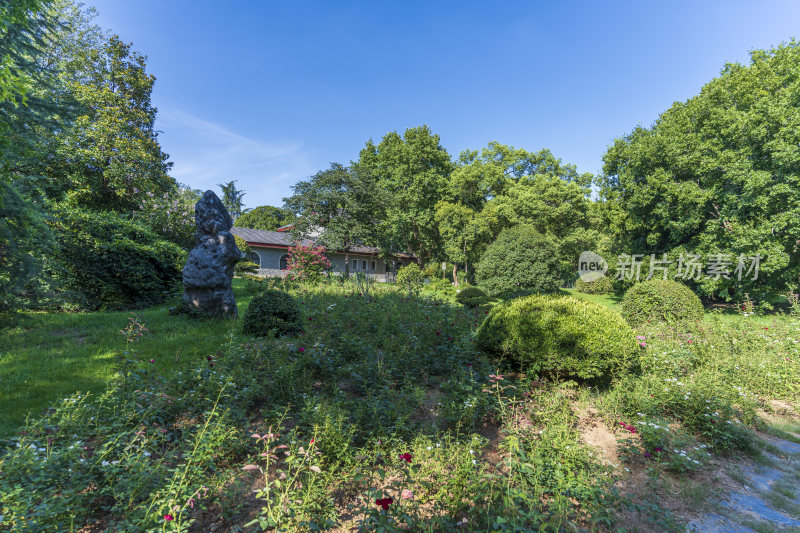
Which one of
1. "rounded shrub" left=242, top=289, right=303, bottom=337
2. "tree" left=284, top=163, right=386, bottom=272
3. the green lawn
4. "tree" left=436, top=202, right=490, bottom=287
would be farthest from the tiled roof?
"rounded shrub" left=242, top=289, right=303, bottom=337

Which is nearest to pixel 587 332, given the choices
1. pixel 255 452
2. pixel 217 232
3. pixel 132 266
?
pixel 255 452

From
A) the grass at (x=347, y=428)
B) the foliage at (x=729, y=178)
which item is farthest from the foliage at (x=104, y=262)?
the foliage at (x=729, y=178)

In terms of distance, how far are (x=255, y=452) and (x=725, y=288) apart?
63.2 ft

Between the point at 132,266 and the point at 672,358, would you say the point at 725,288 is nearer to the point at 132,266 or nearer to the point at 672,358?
the point at 672,358

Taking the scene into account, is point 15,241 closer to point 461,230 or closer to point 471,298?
point 471,298

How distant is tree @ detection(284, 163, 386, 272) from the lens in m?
22.3

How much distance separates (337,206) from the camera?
75.4ft

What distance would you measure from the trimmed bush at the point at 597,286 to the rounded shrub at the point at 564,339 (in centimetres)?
2275

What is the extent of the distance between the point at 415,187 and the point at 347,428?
26410 millimetres

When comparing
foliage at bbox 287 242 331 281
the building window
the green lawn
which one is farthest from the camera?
the building window

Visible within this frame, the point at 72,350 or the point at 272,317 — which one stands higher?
the point at 272,317

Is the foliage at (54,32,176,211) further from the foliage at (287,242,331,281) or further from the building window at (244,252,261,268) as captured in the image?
the building window at (244,252,261,268)

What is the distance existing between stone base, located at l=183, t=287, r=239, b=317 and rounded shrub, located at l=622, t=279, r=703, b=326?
1064 centimetres


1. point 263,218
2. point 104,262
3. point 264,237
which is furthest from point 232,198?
point 104,262
